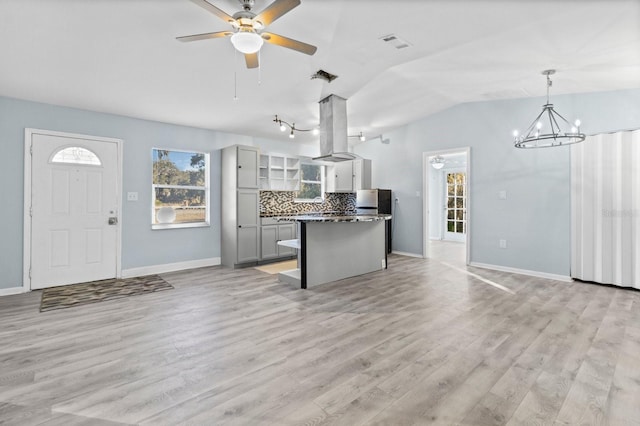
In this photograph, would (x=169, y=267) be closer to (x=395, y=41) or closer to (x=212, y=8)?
(x=212, y=8)

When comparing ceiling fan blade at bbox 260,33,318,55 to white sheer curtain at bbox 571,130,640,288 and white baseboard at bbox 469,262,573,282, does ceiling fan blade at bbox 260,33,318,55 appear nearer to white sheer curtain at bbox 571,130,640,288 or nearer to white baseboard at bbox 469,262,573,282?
white sheer curtain at bbox 571,130,640,288

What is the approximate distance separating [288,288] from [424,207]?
368cm

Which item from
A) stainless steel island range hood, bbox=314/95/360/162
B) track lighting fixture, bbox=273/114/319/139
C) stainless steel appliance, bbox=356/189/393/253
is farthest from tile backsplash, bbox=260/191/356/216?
stainless steel island range hood, bbox=314/95/360/162

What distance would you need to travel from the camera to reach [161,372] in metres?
2.19

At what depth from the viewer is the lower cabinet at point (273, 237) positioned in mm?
6020

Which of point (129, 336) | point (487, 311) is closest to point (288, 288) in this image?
point (129, 336)

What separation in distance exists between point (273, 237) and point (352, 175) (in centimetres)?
255

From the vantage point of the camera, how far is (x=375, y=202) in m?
6.98

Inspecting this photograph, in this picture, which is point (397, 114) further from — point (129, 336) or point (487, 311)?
point (129, 336)

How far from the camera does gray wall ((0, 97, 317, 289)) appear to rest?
4066 mm

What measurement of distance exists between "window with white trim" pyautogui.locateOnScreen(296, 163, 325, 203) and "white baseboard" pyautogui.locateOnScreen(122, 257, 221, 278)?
2.40 metres

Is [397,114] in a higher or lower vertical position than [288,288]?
higher

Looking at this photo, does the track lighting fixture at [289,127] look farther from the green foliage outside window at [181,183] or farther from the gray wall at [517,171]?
the gray wall at [517,171]

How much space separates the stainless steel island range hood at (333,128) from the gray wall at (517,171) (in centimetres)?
247
